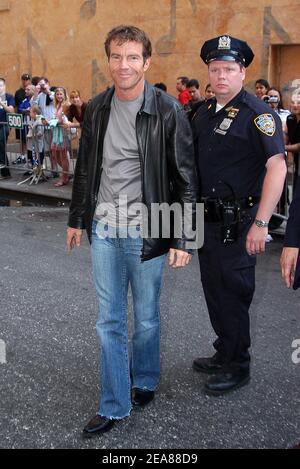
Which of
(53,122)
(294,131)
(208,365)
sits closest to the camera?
(208,365)

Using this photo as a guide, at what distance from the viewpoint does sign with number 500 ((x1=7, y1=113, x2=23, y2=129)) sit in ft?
38.3

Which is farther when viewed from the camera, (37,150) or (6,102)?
(6,102)

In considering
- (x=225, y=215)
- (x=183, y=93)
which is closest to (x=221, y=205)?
(x=225, y=215)

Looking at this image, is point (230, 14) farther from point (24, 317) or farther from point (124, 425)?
point (124, 425)

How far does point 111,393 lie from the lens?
122 inches

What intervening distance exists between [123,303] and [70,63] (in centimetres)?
1516

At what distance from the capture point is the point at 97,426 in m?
3.07

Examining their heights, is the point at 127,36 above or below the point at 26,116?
above

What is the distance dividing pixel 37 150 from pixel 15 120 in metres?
1.00

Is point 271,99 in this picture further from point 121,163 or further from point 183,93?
point 121,163

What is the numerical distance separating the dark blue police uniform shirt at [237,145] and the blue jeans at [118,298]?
624 mm

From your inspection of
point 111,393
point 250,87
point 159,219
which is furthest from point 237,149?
point 250,87

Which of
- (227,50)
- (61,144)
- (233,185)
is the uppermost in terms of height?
(227,50)

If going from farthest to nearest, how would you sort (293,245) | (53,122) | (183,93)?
1. (183,93)
2. (53,122)
3. (293,245)
